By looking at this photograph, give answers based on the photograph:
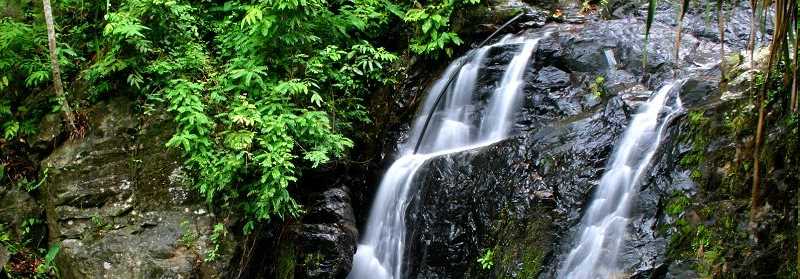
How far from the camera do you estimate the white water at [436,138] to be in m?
6.06

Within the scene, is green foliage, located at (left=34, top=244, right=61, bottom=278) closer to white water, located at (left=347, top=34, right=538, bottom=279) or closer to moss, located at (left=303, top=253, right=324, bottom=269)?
moss, located at (left=303, top=253, right=324, bottom=269)

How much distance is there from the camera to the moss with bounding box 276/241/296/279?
5.81 m

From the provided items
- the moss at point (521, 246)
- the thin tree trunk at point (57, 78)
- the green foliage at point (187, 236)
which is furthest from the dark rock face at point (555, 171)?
the thin tree trunk at point (57, 78)

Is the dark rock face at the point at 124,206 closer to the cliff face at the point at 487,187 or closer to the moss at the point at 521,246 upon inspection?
the cliff face at the point at 487,187

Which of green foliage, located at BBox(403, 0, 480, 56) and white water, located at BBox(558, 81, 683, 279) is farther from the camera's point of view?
green foliage, located at BBox(403, 0, 480, 56)

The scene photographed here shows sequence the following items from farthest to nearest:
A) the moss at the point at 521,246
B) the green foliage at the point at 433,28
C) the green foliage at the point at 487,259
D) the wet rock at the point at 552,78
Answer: the green foliage at the point at 433,28 → the wet rock at the point at 552,78 → the green foliage at the point at 487,259 → the moss at the point at 521,246

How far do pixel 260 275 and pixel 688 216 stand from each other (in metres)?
4.06

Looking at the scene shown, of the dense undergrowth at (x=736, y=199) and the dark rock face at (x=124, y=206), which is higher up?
the dense undergrowth at (x=736, y=199)

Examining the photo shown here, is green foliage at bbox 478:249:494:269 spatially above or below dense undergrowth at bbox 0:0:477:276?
below

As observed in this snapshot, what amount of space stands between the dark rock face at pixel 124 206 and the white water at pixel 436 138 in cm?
158

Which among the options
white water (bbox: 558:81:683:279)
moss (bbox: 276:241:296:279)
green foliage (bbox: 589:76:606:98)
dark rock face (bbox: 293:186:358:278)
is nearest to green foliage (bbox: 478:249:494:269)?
white water (bbox: 558:81:683:279)

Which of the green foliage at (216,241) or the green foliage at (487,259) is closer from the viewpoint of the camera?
the green foliage at (487,259)

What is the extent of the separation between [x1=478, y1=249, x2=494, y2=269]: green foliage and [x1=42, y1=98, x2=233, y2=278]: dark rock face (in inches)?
96.0

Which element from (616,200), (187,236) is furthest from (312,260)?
(616,200)
